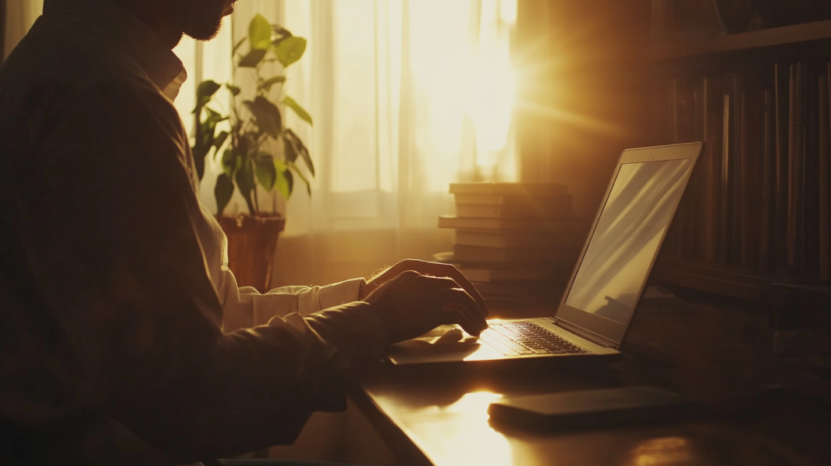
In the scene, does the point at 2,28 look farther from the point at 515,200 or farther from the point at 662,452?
the point at 662,452

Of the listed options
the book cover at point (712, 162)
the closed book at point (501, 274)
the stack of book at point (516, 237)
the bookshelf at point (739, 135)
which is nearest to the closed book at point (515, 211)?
the stack of book at point (516, 237)

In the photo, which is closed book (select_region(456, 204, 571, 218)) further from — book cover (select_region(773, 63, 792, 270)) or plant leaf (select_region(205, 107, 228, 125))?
plant leaf (select_region(205, 107, 228, 125))

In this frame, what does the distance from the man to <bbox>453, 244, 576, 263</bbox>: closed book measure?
3.15ft

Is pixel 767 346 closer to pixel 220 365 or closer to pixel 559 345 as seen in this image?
pixel 559 345

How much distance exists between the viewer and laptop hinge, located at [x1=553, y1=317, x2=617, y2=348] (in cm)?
91

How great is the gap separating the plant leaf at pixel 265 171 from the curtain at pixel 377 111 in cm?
21

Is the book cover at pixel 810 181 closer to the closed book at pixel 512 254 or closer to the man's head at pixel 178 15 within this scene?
the closed book at pixel 512 254

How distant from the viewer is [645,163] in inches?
41.3

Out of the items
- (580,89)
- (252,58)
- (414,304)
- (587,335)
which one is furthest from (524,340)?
(252,58)

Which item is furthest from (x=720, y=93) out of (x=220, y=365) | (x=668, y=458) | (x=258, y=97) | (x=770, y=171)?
(x=258, y=97)

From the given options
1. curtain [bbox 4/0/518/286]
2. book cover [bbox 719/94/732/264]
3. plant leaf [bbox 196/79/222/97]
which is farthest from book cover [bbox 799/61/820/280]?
plant leaf [bbox 196/79/222/97]

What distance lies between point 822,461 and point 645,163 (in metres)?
0.56

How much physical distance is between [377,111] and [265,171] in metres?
0.46

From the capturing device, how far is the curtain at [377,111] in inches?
89.5
